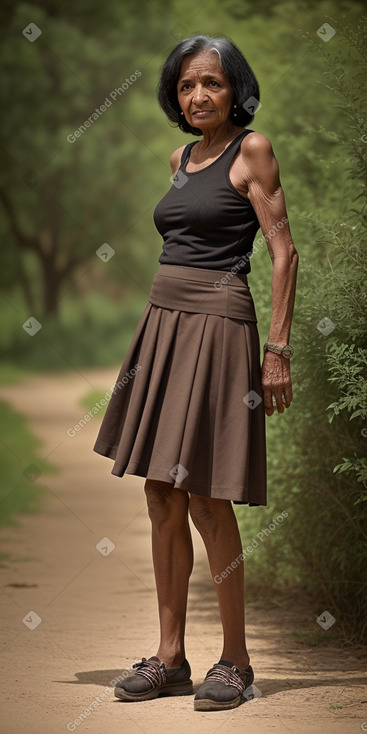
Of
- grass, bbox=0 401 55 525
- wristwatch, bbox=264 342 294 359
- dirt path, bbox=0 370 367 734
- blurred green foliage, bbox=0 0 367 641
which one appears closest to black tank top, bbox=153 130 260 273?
wristwatch, bbox=264 342 294 359

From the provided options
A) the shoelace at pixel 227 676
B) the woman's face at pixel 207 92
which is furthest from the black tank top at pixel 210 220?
the shoelace at pixel 227 676

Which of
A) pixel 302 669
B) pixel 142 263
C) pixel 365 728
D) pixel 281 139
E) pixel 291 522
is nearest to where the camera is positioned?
pixel 365 728

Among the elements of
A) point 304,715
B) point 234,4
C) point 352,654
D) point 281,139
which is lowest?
point 352,654

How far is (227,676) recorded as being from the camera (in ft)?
12.5

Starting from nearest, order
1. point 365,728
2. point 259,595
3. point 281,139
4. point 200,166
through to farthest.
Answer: point 365,728 → point 200,166 → point 259,595 → point 281,139

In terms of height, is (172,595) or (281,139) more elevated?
(281,139)

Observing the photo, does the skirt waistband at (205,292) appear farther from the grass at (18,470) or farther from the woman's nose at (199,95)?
the grass at (18,470)

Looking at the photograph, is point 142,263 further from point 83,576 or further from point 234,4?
point 83,576

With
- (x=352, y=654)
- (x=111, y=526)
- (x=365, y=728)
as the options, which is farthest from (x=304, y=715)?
(x=111, y=526)

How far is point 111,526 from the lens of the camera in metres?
7.70

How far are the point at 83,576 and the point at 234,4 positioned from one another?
15.7 ft

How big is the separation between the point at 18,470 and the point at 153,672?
5885mm

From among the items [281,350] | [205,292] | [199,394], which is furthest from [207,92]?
[199,394]

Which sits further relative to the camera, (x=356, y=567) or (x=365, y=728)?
(x=356, y=567)
